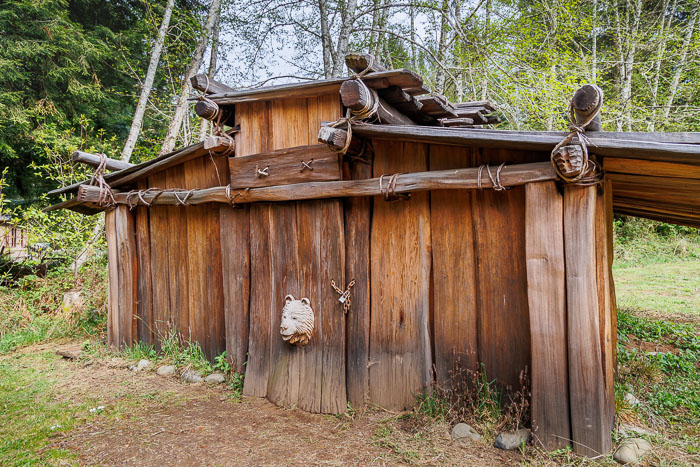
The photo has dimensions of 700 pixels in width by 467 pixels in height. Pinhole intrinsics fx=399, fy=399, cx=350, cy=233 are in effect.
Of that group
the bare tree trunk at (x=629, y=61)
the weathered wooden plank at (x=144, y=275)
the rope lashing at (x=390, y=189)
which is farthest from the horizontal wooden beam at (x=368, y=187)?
the bare tree trunk at (x=629, y=61)

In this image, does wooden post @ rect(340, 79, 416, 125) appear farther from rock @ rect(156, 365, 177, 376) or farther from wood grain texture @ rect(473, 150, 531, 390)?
rock @ rect(156, 365, 177, 376)

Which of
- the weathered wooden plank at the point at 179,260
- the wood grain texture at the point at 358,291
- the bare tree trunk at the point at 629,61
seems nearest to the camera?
the wood grain texture at the point at 358,291

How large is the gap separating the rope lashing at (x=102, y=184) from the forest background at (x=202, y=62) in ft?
10.2

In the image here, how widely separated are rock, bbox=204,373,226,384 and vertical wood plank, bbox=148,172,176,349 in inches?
44.2

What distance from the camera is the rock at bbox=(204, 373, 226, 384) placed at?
4.39 meters

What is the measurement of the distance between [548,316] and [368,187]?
173cm

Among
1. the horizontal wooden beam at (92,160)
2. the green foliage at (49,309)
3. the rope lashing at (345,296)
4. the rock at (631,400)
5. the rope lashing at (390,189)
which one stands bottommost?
the rock at (631,400)

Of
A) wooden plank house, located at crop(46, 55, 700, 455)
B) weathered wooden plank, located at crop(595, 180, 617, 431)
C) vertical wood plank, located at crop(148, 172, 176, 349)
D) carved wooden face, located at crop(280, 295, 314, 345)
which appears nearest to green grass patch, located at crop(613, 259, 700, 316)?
wooden plank house, located at crop(46, 55, 700, 455)

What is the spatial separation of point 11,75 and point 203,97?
873cm

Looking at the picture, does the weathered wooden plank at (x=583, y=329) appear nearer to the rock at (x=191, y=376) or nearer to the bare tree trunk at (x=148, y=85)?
the rock at (x=191, y=376)

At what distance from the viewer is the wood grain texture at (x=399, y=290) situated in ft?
11.2

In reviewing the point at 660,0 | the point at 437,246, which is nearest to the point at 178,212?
the point at 437,246

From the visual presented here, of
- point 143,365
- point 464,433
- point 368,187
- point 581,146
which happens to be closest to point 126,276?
point 143,365

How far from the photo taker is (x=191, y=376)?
177 inches
